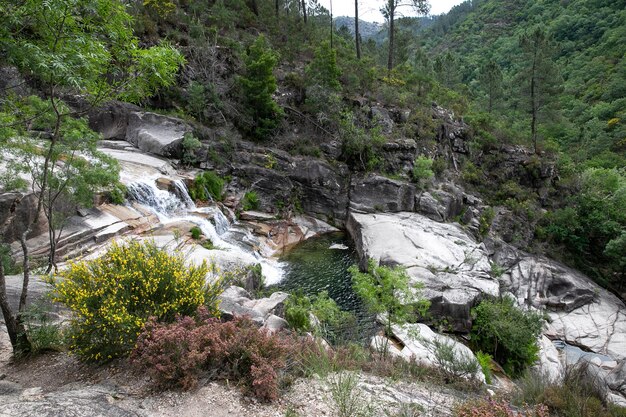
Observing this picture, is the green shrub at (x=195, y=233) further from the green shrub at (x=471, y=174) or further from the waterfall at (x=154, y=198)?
the green shrub at (x=471, y=174)

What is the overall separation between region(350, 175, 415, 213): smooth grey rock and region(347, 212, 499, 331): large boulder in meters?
0.71

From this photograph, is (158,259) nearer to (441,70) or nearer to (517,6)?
(441,70)

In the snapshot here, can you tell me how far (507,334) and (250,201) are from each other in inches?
568

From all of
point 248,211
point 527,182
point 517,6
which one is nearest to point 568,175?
point 527,182

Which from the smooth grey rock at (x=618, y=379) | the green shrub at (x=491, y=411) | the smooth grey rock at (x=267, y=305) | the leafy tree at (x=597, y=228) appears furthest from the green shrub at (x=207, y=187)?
the leafy tree at (x=597, y=228)

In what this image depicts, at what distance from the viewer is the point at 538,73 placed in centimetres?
2781

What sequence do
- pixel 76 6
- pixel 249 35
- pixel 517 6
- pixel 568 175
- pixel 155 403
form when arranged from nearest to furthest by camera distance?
pixel 155 403, pixel 76 6, pixel 568 175, pixel 249 35, pixel 517 6

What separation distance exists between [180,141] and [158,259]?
51.2 ft

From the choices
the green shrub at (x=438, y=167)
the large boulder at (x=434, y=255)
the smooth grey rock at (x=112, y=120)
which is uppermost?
the smooth grey rock at (x=112, y=120)

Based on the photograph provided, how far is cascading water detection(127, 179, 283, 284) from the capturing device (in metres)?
15.8

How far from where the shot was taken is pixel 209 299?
21.5 feet

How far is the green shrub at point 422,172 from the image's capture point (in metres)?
23.2

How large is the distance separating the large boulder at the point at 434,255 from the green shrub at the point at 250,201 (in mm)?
5763

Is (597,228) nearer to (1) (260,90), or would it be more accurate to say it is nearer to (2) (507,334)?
(2) (507,334)
